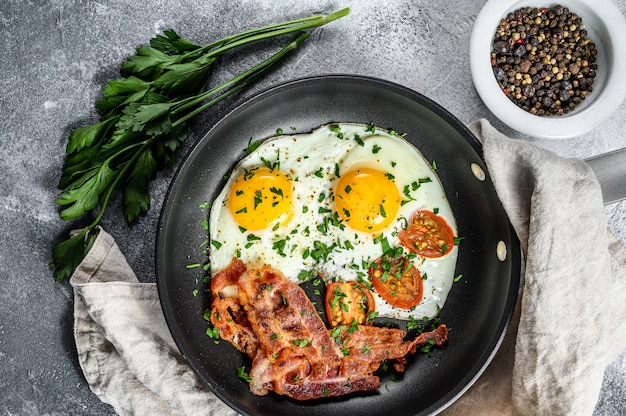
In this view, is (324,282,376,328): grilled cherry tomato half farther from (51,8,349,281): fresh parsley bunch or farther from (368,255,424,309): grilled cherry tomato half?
(51,8,349,281): fresh parsley bunch

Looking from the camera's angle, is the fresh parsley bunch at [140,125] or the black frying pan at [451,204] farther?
the black frying pan at [451,204]

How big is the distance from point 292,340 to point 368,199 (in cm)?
69

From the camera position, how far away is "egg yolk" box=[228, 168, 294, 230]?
2.61 m

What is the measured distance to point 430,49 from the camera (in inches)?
111

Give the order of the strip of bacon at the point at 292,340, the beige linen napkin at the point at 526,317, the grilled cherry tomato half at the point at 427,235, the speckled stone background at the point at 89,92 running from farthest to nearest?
1. the speckled stone background at the point at 89,92
2. the grilled cherry tomato half at the point at 427,235
3. the strip of bacon at the point at 292,340
4. the beige linen napkin at the point at 526,317

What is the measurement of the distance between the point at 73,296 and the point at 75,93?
3.14ft

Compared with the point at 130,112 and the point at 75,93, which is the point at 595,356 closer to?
the point at 130,112

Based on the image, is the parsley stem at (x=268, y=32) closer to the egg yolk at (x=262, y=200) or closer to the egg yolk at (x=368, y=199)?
the egg yolk at (x=262, y=200)

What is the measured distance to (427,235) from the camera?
2689 mm


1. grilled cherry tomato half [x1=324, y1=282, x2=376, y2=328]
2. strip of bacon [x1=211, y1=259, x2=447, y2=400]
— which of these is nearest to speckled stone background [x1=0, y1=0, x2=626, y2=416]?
strip of bacon [x1=211, y1=259, x2=447, y2=400]

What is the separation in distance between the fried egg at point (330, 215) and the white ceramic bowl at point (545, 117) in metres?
0.41

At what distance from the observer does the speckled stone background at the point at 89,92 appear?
9.21ft

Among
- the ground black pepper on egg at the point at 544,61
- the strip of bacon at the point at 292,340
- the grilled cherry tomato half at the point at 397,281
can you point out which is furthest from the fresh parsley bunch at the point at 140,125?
the grilled cherry tomato half at the point at 397,281

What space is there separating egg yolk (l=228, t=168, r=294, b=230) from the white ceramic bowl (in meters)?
0.97
